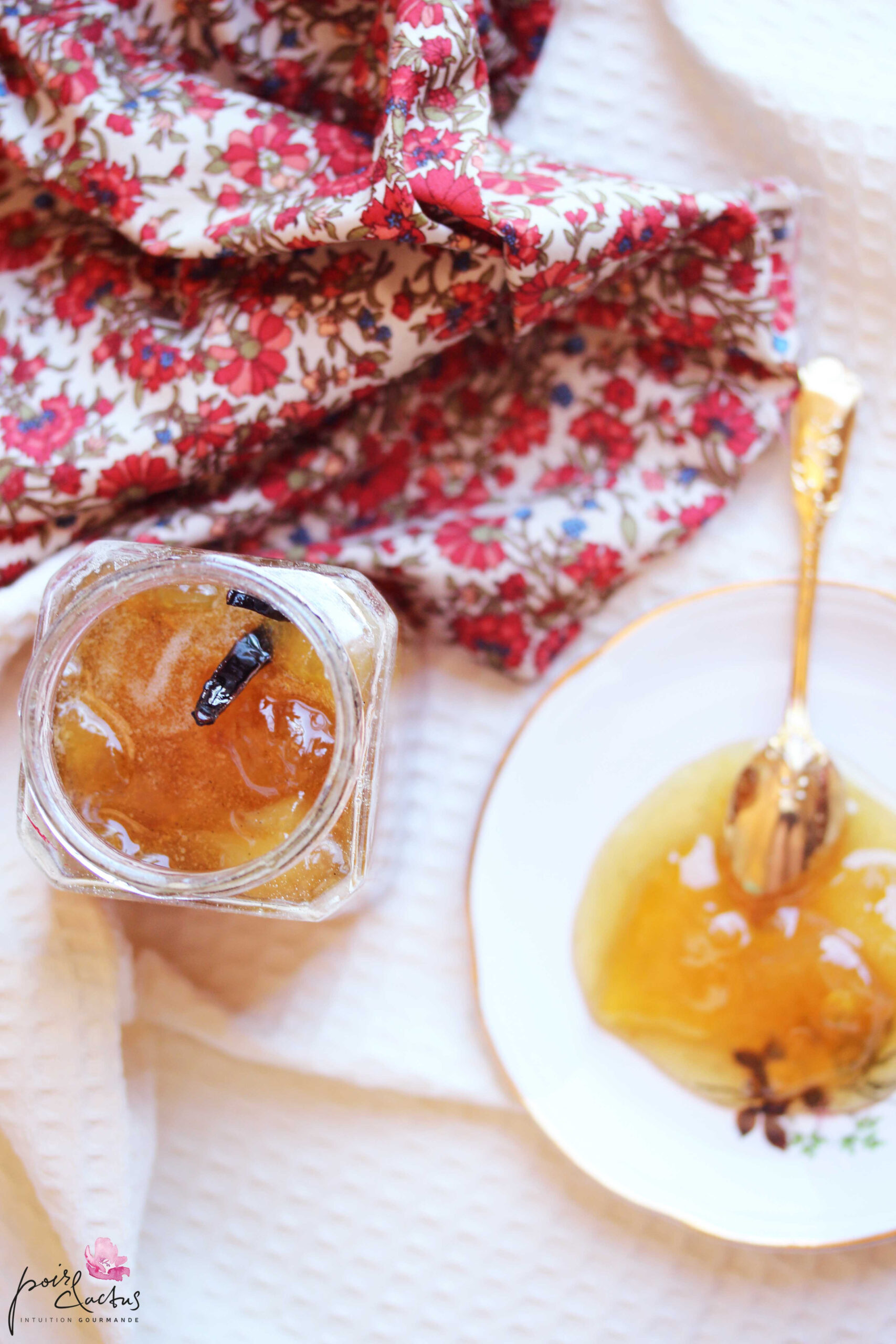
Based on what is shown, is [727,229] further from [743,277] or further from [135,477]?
[135,477]

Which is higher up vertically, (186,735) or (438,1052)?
(186,735)

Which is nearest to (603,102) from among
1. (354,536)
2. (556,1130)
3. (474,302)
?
(474,302)

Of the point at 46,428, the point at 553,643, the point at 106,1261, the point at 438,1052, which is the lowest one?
the point at 106,1261

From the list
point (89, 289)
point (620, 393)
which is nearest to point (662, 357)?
point (620, 393)

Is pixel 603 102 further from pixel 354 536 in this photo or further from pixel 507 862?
pixel 507 862

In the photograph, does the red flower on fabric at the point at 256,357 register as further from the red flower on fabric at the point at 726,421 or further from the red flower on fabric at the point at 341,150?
the red flower on fabric at the point at 726,421

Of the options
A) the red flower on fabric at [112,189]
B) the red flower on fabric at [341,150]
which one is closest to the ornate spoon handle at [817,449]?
the red flower on fabric at [341,150]
